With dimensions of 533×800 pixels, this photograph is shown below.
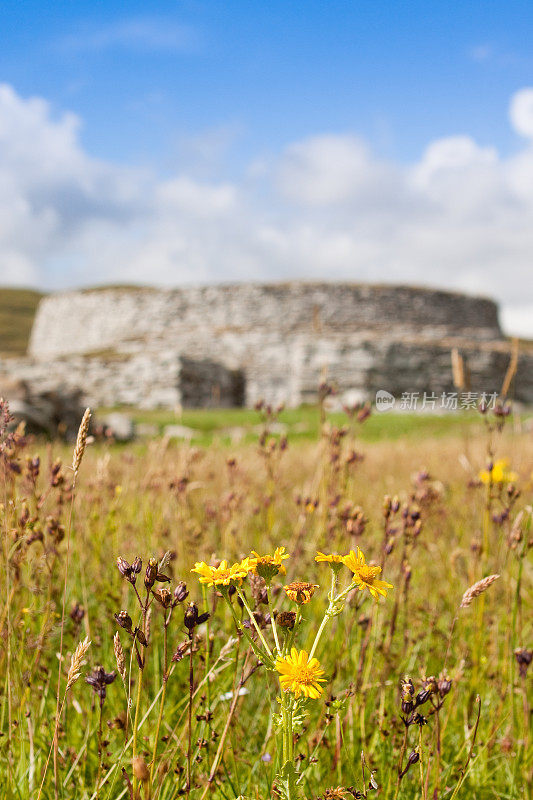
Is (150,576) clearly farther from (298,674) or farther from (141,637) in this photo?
(298,674)

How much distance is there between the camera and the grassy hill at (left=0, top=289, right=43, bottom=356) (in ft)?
→ 230

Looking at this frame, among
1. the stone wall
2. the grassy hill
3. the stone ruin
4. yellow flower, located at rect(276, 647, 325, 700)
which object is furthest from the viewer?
the grassy hill

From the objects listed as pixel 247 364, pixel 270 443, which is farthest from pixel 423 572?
pixel 247 364

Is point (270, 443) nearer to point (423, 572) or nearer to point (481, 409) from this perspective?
point (481, 409)

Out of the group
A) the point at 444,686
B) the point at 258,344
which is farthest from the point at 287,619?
the point at 258,344

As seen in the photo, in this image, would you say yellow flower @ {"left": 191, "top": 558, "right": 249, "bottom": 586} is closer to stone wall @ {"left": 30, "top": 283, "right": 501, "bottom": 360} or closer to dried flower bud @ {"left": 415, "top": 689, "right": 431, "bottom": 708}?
dried flower bud @ {"left": 415, "top": 689, "right": 431, "bottom": 708}

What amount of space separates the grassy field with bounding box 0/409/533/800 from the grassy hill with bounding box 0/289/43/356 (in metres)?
64.8

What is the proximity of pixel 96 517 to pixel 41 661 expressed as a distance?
2.03 feet

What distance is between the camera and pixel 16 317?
8194cm

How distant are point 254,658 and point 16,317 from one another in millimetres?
88326

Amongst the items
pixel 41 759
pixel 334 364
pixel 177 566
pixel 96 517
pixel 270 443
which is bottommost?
pixel 41 759

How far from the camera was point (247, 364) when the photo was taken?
24906mm

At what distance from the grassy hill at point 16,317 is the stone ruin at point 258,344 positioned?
1459 inches

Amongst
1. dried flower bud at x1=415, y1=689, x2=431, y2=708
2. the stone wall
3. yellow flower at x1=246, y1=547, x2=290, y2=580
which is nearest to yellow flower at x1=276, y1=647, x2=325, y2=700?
yellow flower at x1=246, y1=547, x2=290, y2=580
